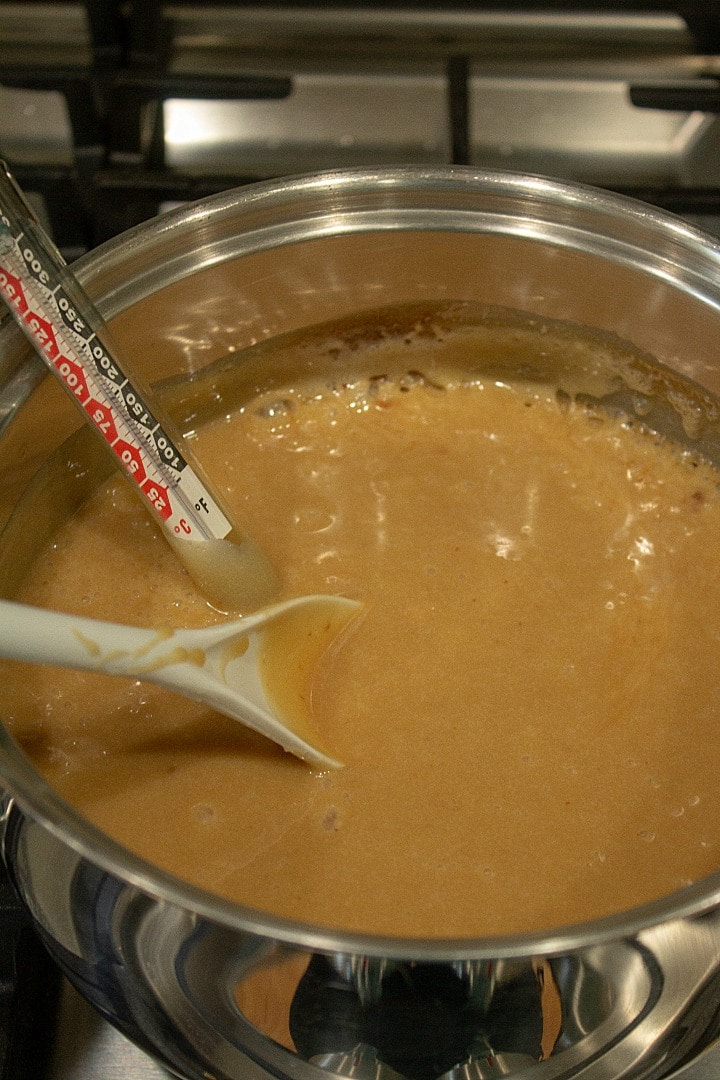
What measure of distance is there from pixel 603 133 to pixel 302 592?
79 cm

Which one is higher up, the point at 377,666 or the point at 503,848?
the point at 377,666

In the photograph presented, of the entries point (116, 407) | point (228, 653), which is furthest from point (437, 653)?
point (116, 407)

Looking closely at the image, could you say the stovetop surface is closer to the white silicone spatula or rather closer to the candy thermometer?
the white silicone spatula

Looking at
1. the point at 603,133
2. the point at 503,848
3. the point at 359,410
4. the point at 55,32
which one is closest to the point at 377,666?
the point at 503,848

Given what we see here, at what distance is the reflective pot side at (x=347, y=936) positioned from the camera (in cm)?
71

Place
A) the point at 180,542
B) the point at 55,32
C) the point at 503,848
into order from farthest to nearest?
the point at 55,32 → the point at 180,542 → the point at 503,848

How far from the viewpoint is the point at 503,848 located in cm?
99

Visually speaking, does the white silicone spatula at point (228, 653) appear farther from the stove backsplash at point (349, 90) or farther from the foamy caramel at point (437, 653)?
the stove backsplash at point (349, 90)

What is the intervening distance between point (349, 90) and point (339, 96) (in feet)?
0.06

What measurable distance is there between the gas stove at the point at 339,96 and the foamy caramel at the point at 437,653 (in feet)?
0.91

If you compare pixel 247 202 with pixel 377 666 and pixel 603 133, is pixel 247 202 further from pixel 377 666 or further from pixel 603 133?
pixel 603 133

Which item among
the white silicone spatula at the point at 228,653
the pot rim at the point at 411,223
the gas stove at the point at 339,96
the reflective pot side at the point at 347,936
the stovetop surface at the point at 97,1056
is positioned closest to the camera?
the reflective pot side at the point at 347,936

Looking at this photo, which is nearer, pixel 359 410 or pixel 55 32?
pixel 359 410

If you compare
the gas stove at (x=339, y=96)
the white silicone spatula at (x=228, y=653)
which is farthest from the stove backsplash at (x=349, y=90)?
the white silicone spatula at (x=228, y=653)
